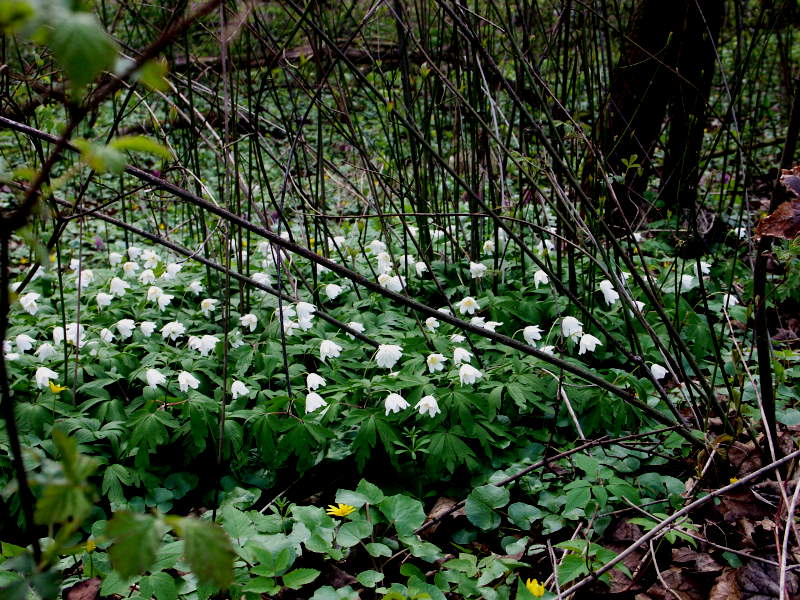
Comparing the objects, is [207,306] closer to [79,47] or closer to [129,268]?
[129,268]

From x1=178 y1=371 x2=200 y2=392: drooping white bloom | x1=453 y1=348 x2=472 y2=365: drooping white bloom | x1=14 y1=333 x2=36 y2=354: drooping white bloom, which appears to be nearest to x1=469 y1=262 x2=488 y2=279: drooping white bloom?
x1=453 y1=348 x2=472 y2=365: drooping white bloom

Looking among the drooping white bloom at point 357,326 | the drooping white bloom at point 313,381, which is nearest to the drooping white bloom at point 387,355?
the drooping white bloom at point 313,381

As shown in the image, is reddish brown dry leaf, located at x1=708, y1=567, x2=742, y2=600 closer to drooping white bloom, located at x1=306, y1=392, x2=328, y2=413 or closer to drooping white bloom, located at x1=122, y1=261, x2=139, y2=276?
drooping white bloom, located at x1=306, y1=392, x2=328, y2=413

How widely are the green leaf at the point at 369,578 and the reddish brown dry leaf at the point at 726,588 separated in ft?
2.68

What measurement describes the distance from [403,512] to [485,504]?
10.2 inches

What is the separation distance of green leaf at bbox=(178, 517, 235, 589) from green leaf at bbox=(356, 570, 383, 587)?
3.42 feet

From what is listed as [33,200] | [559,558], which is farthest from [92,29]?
[559,558]

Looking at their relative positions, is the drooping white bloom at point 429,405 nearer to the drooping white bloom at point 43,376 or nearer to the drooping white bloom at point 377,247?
the drooping white bloom at point 43,376

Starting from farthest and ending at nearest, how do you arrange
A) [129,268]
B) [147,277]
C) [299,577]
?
[129,268], [147,277], [299,577]

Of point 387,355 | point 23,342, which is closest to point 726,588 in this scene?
point 387,355

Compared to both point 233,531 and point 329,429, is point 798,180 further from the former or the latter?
point 233,531

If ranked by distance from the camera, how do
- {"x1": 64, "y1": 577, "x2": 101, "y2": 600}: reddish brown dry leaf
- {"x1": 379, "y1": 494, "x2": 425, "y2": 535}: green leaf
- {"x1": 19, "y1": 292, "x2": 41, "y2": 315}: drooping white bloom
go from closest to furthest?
{"x1": 64, "y1": 577, "x2": 101, "y2": 600}: reddish brown dry leaf, {"x1": 379, "y1": 494, "x2": 425, "y2": 535}: green leaf, {"x1": 19, "y1": 292, "x2": 41, "y2": 315}: drooping white bloom

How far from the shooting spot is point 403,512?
1.79 metres

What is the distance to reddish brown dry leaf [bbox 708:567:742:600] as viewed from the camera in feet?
4.99
